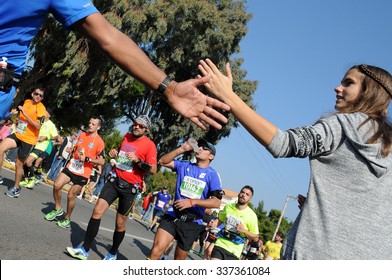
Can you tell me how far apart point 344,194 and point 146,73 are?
4.10ft

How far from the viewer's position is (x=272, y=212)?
3376 inches

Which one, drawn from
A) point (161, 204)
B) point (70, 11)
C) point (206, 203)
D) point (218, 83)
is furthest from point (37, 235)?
point (161, 204)

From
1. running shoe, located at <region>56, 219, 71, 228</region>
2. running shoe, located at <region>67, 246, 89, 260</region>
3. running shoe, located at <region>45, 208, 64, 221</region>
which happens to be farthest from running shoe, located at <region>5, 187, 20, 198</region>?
running shoe, located at <region>67, 246, 89, 260</region>

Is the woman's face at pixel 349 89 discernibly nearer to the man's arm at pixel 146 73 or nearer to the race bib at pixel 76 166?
the man's arm at pixel 146 73

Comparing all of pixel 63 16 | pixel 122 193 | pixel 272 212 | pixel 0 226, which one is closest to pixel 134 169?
pixel 122 193

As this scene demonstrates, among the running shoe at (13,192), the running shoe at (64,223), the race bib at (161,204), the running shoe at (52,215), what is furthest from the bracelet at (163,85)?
the race bib at (161,204)

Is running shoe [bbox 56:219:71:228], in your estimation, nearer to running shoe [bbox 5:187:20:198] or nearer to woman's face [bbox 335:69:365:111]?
running shoe [bbox 5:187:20:198]

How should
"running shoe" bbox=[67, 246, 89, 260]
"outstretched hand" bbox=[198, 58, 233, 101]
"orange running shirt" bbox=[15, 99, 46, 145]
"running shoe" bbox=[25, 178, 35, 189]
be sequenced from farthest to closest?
"running shoe" bbox=[25, 178, 35, 189] → "orange running shirt" bbox=[15, 99, 46, 145] → "running shoe" bbox=[67, 246, 89, 260] → "outstretched hand" bbox=[198, 58, 233, 101]

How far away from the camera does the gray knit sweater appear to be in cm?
252

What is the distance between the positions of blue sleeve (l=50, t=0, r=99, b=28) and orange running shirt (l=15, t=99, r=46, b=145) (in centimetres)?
743

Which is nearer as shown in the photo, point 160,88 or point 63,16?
point 63,16
